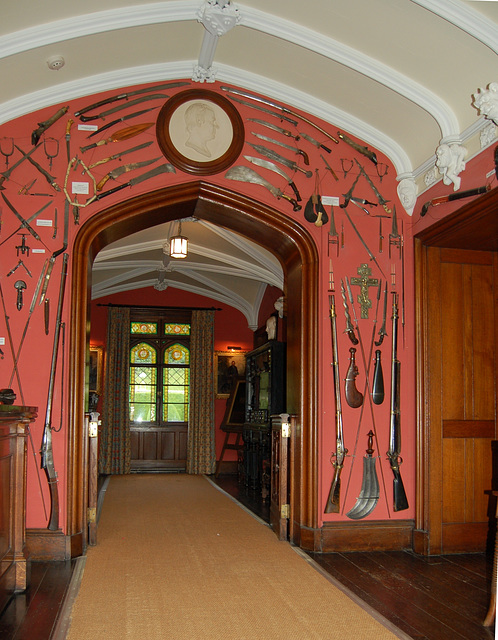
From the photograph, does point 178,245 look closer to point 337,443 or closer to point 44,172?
point 44,172

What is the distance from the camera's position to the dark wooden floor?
3505mm

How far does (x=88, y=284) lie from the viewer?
18.9ft

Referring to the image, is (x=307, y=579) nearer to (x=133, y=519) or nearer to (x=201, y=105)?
(x=133, y=519)

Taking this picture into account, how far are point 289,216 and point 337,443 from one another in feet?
6.79

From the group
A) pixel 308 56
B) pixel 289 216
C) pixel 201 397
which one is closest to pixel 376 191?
pixel 289 216

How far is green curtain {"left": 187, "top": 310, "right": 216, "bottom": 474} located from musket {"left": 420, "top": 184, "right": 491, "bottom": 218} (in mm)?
7322

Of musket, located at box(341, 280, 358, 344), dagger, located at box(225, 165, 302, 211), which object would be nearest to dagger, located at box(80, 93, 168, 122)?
dagger, located at box(225, 165, 302, 211)

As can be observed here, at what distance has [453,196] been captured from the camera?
5.02 metres

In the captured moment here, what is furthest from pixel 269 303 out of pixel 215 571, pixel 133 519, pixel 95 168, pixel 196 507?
pixel 215 571

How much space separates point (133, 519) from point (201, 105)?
4.28 metres

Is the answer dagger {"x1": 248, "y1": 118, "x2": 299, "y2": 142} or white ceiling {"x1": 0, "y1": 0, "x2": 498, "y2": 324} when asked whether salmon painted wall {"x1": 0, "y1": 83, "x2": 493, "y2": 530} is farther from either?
white ceiling {"x1": 0, "y1": 0, "x2": 498, "y2": 324}

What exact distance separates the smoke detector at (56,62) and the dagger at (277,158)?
1727mm

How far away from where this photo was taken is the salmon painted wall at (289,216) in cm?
519

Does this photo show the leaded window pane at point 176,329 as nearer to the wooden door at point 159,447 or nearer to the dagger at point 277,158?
the wooden door at point 159,447
